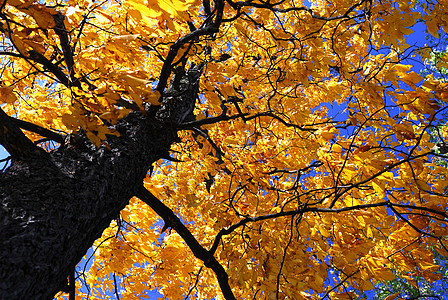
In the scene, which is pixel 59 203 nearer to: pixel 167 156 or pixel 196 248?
pixel 167 156

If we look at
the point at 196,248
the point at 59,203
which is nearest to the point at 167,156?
the point at 196,248

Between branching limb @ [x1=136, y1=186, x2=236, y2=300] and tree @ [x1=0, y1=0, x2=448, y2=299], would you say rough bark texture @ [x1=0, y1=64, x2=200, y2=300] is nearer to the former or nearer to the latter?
tree @ [x1=0, y1=0, x2=448, y2=299]

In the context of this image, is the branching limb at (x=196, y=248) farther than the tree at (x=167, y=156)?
Yes

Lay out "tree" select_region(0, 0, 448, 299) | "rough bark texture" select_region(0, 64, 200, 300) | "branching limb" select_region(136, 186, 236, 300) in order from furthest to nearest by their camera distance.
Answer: "branching limb" select_region(136, 186, 236, 300), "tree" select_region(0, 0, 448, 299), "rough bark texture" select_region(0, 64, 200, 300)

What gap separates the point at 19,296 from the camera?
0.98 metres

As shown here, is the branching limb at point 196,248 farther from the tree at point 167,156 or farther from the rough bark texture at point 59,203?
the rough bark texture at point 59,203

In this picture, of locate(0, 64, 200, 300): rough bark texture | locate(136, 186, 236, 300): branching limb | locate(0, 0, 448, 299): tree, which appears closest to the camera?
locate(0, 64, 200, 300): rough bark texture

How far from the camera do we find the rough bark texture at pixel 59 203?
1.04 meters

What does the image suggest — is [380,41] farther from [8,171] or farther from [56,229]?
[8,171]

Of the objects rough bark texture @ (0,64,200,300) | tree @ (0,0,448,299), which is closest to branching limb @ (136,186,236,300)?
tree @ (0,0,448,299)

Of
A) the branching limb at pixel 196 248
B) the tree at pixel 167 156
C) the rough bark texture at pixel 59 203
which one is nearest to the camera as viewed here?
the rough bark texture at pixel 59 203

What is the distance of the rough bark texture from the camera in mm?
1041

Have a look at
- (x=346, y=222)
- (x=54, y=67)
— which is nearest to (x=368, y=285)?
(x=346, y=222)

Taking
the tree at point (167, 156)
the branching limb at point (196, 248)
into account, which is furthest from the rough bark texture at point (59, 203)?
the branching limb at point (196, 248)
